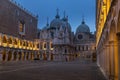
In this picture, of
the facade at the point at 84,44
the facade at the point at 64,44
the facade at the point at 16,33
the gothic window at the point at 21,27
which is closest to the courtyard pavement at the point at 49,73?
the facade at the point at 16,33

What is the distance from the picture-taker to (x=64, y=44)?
88.4 m

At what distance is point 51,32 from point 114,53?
89443 millimetres

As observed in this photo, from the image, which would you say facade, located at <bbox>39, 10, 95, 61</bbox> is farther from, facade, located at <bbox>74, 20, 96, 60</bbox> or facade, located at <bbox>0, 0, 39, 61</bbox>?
facade, located at <bbox>0, 0, 39, 61</bbox>

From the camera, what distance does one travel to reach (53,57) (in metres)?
88.7

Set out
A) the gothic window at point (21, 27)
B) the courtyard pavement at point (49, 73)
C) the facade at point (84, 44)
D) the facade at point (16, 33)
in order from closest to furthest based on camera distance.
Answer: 1. the courtyard pavement at point (49, 73)
2. the facade at point (16, 33)
3. the gothic window at point (21, 27)
4. the facade at point (84, 44)

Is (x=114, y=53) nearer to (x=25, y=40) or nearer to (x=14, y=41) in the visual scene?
(x=14, y=41)

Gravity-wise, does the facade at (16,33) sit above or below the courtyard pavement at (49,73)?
above

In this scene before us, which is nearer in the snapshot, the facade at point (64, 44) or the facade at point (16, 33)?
the facade at point (16, 33)

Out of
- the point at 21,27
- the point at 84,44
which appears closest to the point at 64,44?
the point at 84,44

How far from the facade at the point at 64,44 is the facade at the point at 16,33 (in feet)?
23.1

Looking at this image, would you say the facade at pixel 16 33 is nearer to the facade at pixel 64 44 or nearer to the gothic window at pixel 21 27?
the gothic window at pixel 21 27

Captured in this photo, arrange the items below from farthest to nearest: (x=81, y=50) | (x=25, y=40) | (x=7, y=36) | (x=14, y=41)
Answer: (x=81, y=50), (x=25, y=40), (x=14, y=41), (x=7, y=36)

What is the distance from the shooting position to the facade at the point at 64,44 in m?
88.2

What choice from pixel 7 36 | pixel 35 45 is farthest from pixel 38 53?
pixel 7 36
